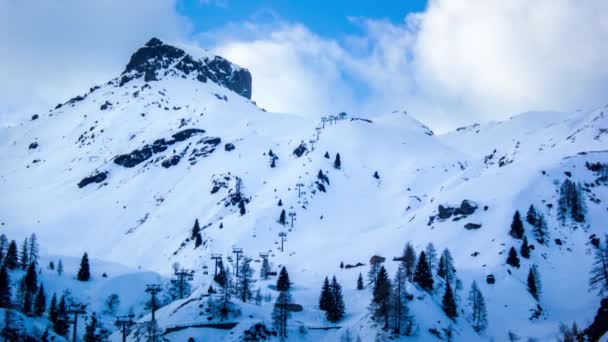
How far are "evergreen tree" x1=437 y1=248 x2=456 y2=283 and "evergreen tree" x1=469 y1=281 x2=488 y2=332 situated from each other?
940 centimetres

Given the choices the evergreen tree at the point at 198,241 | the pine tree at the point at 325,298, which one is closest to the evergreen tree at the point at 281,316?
the pine tree at the point at 325,298

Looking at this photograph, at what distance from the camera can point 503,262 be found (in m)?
116

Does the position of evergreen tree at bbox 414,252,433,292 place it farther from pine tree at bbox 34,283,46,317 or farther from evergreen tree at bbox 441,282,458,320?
pine tree at bbox 34,283,46,317

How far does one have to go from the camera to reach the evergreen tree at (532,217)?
127438mm

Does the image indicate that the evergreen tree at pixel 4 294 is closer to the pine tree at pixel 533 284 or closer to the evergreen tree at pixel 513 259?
the pine tree at pixel 533 284

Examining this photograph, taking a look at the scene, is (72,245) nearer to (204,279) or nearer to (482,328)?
(204,279)

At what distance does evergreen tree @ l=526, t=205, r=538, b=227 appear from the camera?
12744 centimetres

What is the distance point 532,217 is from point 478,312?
39169 millimetres

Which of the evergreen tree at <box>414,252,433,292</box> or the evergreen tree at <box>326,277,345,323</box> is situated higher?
the evergreen tree at <box>414,252,433,292</box>

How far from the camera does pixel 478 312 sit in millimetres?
98562

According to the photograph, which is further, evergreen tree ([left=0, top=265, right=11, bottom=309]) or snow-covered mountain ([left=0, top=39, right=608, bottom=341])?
snow-covered mountain ([left=0, top=39, right=608, bottom=341])

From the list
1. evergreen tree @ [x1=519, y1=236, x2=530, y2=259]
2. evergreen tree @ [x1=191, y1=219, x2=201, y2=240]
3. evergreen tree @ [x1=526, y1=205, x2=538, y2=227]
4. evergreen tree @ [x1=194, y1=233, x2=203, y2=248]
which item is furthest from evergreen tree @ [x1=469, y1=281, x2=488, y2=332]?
evergreen tree @ [x1=191, y1=219, x2=201, y2=240]

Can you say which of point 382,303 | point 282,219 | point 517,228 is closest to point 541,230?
point 517,228

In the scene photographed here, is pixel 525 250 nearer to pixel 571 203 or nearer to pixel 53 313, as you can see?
pixel 571 203
